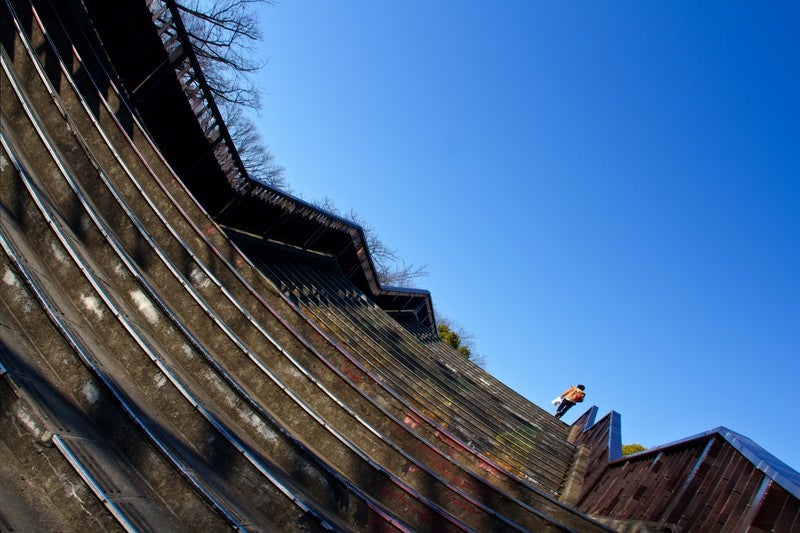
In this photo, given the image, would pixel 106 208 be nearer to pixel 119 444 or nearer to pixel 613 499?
pixel 119 444

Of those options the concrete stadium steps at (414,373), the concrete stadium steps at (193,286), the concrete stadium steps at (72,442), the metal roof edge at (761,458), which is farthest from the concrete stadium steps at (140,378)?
the concrete stadium steps at (414,373)

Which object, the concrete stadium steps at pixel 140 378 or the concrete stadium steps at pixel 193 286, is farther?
the concrete stadium steps at pixel 193 286

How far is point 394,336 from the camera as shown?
41.8 feet

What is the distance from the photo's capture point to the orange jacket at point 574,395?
1809 cm

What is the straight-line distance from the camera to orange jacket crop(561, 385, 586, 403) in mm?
18094

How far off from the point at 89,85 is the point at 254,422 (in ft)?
16.6

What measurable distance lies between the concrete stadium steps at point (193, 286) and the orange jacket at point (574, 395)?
1203cm

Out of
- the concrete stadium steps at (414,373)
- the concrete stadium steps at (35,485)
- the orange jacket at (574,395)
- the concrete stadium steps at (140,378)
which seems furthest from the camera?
the orange jacket at (574,395)

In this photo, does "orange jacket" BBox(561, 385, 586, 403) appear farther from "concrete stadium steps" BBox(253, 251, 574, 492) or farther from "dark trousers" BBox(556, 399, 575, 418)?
"concrete stadium steps" BBox(253, 251, 574, 492)

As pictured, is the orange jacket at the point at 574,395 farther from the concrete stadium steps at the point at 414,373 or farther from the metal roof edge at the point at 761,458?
the metal roof edge at the point at 761,458

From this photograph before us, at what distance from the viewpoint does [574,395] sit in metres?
18.1

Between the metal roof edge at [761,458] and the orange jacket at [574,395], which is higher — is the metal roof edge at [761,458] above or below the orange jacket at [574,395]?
below

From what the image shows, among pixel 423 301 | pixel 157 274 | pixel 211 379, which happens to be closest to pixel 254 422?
pixel 211 379

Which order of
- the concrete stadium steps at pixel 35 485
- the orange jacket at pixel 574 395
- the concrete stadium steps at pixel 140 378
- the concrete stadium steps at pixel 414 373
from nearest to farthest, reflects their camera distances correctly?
the concrete stadium steps at pixel 35 485 → the concrete stadium steps at pixel 140 378 → the concrete stadium steps at pixel 414 373 → the orange jacket at pixel 574 395
